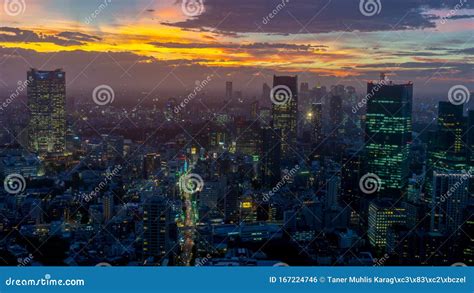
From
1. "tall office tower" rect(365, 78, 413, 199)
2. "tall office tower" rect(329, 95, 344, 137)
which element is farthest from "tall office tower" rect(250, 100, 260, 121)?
"tall office tower" rect(365, 78, 413, 199)

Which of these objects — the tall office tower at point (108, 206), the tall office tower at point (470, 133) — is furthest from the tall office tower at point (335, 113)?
the tall office tower at point (108, 206)

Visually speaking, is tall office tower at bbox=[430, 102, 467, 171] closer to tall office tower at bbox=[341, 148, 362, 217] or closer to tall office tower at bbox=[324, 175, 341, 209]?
tall office tower at bbox=[341, 148, 362, 217]

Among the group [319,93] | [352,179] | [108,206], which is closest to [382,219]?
[352,179]

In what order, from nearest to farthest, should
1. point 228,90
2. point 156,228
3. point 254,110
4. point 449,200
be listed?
point 156,228 → point 449,200 → point 228,90 → point 254,110

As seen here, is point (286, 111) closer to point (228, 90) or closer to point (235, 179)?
point (228, 90)

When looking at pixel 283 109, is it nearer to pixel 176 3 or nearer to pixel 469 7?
pixel 176 3

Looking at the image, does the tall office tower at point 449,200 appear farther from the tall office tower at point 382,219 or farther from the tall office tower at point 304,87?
the tall office tower at point 304,87
